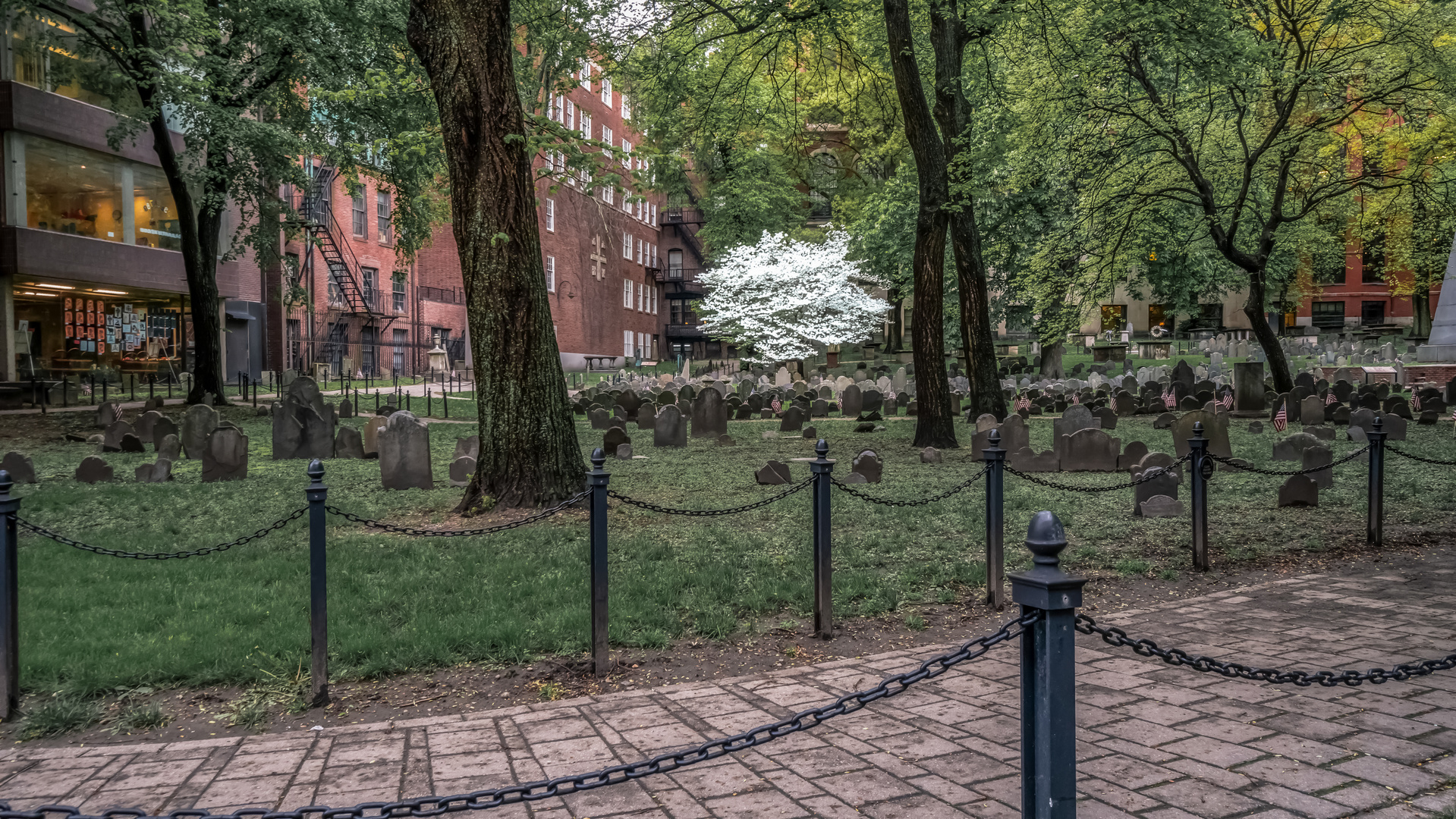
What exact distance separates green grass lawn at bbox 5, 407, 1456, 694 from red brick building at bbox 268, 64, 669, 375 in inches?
510

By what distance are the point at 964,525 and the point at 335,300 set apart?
32.2 m

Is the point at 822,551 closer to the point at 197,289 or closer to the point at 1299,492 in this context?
the point at 1299,492

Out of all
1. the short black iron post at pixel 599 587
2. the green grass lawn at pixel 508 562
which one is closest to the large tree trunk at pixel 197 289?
the green grass lawn at pixel 508 562

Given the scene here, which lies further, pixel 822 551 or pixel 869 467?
pixel 869 467

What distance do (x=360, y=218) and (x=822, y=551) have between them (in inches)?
1421

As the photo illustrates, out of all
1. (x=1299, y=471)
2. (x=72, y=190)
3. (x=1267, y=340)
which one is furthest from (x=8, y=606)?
(x=72, y=190)

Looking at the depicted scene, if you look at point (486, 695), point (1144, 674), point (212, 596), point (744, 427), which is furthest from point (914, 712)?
point (744, 427)

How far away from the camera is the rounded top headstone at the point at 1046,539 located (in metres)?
2.62

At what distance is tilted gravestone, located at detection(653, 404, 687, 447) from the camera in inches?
622

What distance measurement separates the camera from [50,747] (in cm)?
424

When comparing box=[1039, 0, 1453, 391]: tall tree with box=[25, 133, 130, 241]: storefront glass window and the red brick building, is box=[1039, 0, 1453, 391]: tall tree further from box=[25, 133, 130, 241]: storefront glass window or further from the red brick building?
box=[25, 133, 130, 241]: storefront glass window

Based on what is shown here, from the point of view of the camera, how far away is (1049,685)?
102 inches

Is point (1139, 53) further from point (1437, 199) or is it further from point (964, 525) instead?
point (964, 525)

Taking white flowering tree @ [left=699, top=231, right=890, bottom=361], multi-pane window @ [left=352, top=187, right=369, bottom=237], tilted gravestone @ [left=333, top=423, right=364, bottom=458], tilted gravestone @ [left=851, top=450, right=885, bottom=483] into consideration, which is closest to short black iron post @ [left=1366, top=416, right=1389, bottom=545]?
tilted gravestone @ [left=851, top=450, right=885, bottom=483]
